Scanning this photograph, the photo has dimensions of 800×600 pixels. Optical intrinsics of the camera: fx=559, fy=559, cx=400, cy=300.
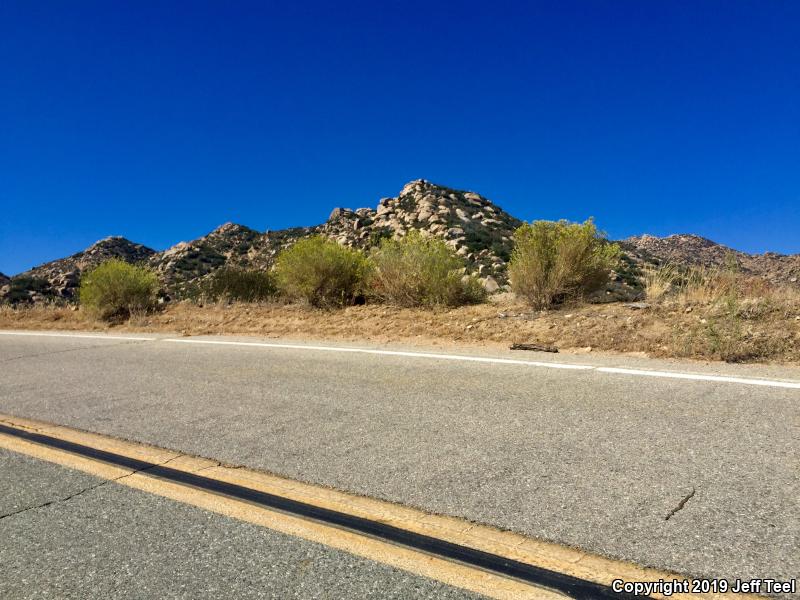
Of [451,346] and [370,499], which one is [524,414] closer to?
[370,499]

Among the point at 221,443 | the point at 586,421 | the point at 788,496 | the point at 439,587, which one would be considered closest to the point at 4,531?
the point at 221,443

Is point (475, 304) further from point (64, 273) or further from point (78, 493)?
point (64, 273)

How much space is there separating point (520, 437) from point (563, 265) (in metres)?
7.75

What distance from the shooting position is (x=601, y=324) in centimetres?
916

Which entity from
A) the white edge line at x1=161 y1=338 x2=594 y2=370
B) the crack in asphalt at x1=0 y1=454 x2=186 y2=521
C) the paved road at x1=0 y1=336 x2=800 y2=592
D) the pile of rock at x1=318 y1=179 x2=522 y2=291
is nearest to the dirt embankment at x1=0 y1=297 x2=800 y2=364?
the paved road at x1=0 y1=336 x2=800 y2=592

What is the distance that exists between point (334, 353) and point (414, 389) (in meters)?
3.13

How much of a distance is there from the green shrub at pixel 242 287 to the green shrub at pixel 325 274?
283 centimetres

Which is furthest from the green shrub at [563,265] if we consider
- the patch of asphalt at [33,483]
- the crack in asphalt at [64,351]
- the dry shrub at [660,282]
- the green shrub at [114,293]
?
the green shrub at [114,293]

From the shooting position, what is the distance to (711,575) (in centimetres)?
227

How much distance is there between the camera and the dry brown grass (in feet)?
23.5

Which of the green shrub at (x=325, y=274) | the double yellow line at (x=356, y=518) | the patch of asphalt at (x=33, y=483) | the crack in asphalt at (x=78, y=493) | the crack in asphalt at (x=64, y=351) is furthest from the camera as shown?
the green shrub at (x=325, y=274)

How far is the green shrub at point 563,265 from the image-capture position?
11.3m

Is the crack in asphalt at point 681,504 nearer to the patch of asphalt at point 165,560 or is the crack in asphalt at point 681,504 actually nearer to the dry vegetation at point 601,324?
the patch of asphalt at point 165,560

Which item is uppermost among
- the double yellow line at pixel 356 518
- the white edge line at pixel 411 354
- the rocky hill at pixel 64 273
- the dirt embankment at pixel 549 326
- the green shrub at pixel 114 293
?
the rocky hill at pixel 64 273
